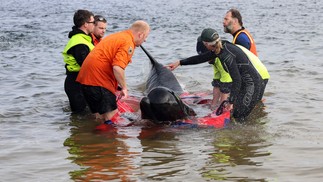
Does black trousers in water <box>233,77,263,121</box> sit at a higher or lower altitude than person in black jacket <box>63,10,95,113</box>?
lower

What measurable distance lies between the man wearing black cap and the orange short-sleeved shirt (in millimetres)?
1080

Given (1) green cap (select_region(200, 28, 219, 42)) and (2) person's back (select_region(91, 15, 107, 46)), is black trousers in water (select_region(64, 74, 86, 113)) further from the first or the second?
(1) green cap (select_region(200, 28, 219, 42))

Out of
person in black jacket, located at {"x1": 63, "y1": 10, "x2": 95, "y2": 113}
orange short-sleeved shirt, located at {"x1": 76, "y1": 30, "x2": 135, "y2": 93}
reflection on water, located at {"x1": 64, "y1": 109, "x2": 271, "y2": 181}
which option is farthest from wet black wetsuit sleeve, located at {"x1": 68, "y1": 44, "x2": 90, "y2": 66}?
reflection on water, located at {"x1": 64, "y1": 109, "x2": 271, "y2": 181}

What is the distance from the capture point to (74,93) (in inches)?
371

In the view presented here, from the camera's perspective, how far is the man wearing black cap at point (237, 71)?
8.02 metres

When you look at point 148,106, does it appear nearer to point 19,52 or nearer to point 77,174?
point 77,174

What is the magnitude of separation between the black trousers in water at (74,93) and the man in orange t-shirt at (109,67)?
955mm

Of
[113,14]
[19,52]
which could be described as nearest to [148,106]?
[19,52]

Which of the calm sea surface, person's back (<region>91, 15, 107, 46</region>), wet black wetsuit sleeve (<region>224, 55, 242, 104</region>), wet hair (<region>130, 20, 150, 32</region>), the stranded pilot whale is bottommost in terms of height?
the calm sea surface

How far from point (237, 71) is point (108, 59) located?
6.03 feet

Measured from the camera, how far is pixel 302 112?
9.62 m

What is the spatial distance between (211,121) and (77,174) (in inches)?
107

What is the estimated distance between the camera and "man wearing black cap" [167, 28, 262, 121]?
8.02 meters

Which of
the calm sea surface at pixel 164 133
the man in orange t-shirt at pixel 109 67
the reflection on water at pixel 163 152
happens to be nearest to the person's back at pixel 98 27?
the man in orange t-shirt at pixel 109 67
